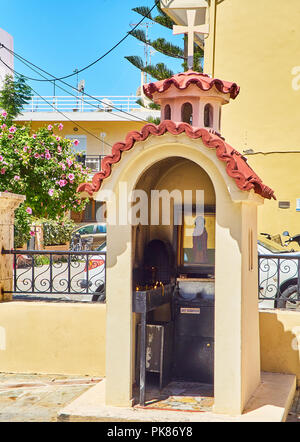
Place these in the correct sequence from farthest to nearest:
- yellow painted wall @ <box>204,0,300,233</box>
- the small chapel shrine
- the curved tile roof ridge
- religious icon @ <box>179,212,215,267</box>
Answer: yellow painted wall @ <box>204,0,300,233</box>, religious icon @ <box>179,212,215,267</box>, the small chapel shrine, the curved tile roof ridge

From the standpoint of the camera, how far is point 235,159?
571cm

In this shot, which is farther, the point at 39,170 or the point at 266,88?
the point at 266,88

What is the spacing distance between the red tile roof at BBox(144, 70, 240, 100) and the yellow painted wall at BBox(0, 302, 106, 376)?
2.94 metres

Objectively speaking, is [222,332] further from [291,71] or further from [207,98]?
[291,71]

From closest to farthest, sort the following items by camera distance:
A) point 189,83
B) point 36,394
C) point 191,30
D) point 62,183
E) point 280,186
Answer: point 189,83 < point 191,30 < point 36,394 < point 62,183 < point 280,186

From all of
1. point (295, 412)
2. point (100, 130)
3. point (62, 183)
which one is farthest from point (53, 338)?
point (100, 130)

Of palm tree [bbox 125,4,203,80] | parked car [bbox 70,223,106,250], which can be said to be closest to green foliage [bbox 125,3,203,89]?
palm tree [bbox 125,4,203,80]

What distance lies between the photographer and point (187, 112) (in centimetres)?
664

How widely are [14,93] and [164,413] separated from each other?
17571 millimetres

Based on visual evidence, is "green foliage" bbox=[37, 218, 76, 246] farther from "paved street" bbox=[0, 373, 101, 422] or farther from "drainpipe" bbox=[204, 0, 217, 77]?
"paved street" bbox=[0, 373, 101, 422]

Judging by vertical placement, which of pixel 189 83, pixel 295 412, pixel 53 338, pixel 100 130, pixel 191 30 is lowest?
pixel 295 412

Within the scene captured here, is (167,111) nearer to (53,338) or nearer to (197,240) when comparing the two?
(197,240)

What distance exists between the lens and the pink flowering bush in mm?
10883

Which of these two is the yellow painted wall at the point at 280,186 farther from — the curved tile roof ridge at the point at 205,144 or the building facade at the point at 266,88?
the curved tile roof ridge at the point at 205,144
